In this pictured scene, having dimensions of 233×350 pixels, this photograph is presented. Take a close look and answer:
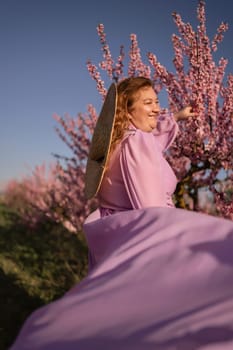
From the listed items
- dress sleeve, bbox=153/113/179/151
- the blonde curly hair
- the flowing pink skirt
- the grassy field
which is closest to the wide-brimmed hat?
the blonde curly hair

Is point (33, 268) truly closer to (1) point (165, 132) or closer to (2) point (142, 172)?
(1) point (165, 132)

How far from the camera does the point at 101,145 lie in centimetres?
282

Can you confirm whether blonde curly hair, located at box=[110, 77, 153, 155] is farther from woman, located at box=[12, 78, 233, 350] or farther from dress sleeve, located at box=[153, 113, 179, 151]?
dress sleeve, located at box=[153, 113, 179, 151]

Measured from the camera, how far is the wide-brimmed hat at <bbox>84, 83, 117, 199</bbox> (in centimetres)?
266

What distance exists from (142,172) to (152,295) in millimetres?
903

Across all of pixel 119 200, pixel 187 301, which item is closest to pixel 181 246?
pixel 187 301

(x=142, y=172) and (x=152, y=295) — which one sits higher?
(x=142, y=172)

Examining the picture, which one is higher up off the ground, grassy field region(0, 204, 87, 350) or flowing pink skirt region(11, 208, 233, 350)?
flowing pink skirt region(11, 208, 233, 350)

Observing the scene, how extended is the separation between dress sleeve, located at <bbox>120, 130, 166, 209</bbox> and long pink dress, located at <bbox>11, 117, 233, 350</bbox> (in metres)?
0.27

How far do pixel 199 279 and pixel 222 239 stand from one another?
213 millimetres

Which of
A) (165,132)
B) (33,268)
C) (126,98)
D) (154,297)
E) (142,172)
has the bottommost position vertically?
(33,268)

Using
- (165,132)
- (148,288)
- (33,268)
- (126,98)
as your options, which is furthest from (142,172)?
(33,268)

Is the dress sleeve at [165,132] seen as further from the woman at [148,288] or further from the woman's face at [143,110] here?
the woman at [148,288]

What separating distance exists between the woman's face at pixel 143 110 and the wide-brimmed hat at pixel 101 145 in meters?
0.16
